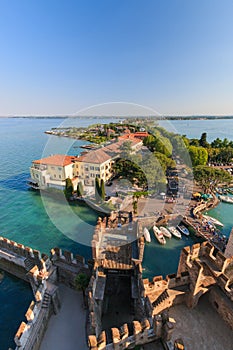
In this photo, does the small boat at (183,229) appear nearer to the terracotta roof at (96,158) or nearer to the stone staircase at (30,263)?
the terracotta roof at (96,158)

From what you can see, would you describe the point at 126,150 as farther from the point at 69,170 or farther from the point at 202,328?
the point at 202,328


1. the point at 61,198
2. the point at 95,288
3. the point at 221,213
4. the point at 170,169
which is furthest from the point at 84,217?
the point at 170,169

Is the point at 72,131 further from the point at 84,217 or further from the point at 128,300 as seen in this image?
the point at 128,300

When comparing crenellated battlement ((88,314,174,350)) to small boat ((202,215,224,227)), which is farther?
small boat ((202,215,224,227))

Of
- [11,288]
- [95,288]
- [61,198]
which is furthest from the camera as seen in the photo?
[61,198]

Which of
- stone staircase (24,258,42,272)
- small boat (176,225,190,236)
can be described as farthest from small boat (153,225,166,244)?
stone staircase (24,258,42,272)

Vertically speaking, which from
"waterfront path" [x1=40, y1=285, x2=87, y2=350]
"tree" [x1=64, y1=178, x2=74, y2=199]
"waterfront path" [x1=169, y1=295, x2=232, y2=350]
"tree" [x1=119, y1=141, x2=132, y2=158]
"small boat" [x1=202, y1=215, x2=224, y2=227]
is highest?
"tree" [x1=119, y1=141, x2=132, y2=158]

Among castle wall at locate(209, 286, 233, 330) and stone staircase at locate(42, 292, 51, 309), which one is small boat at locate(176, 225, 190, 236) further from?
stone staircase at locate(42, 292, 51, 309)

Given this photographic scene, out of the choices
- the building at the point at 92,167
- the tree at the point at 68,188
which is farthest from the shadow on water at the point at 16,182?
the building at the point at 92,167
